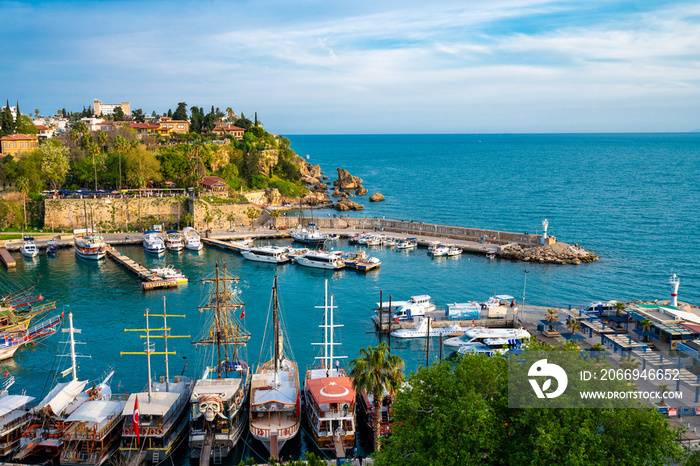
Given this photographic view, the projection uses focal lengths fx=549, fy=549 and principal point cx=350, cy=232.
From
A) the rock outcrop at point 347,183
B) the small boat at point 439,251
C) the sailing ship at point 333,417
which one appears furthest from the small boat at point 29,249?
the rock outcrop at point 347,183

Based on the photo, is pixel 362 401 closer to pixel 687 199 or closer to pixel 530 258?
pixel 530 258

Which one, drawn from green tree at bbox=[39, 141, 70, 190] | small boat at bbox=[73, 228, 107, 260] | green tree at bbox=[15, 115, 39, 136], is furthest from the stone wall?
green tree at bbox=[15, 115, 39, 136]

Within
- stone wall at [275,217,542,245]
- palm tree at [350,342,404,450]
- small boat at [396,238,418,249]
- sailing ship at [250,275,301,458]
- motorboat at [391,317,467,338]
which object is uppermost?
palm tree at [350,342,404,450]

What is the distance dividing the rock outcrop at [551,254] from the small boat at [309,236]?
25.1 metres

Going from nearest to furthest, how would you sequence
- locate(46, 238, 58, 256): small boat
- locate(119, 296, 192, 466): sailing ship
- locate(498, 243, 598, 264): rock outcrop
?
locate(119, 296, 192, 466): sailing ship < locate(498, 243, 598, 264): rock outcrop < locate(46, 238, 58, 256): small boat

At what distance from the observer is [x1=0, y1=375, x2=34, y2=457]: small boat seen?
2823 centimetres

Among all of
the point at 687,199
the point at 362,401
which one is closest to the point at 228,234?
the point at 362,401

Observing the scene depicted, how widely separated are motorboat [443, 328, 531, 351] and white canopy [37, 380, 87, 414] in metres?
26.8

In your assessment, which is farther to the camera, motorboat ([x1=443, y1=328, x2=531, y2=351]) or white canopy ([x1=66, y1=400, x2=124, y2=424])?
motorboat ([x1=443, y1=328, x2=531, y2=351])

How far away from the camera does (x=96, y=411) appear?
94.6 ft

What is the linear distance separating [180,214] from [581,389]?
7566cm

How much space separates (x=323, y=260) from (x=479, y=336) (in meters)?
27.7

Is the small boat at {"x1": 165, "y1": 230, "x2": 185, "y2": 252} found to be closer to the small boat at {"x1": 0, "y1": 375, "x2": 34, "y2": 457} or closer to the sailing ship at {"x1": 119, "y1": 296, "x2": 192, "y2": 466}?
the small boat at {"x1": 0, "y1": 375, "x2": 34, "y2": 457}

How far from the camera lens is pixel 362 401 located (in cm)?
3309
